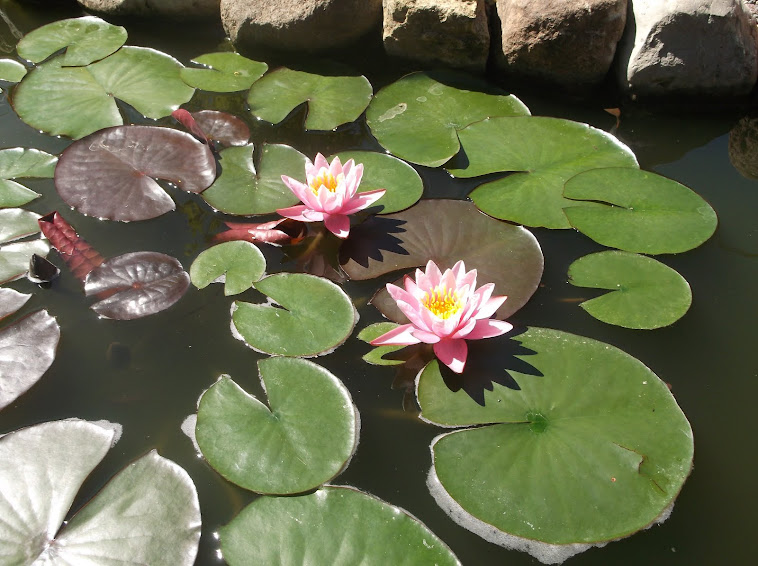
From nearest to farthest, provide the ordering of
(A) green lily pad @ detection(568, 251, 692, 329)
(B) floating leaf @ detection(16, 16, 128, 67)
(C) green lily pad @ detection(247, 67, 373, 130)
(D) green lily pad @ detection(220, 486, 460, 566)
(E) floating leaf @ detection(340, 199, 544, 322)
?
(D) green lily pad @ detection(220, 486, 460, 566), (A) green lily pad @ detection(568, 251, 692, 329), (E) floating leaf @ detection(340, 199, 544, 322), (C) green lily pad @ detection(247, 67, 373, 130), (B) floating leaf @ detection(16, 16, 128, 67)

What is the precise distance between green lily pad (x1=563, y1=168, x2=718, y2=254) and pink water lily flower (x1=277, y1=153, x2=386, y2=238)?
3.35 ft

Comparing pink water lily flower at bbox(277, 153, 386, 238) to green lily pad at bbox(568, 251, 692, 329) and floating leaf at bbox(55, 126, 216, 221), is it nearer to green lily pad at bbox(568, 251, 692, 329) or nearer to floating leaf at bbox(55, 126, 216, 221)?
floating leaf at bbox(55, 126, 216, 221)

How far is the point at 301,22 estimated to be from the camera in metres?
4.00

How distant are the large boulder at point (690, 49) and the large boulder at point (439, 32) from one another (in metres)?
0.88

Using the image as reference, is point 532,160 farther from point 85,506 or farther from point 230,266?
point 85,506

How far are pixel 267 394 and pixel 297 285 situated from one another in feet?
1.87

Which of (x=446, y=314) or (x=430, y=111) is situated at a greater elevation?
(x=430, y=111)

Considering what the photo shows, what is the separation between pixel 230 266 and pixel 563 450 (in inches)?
63.7

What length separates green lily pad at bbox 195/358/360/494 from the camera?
2.11 meters

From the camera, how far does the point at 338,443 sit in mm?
2203

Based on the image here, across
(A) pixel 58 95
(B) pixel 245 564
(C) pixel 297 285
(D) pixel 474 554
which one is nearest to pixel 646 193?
(C) pixel 297 285

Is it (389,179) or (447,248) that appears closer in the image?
(447,248)

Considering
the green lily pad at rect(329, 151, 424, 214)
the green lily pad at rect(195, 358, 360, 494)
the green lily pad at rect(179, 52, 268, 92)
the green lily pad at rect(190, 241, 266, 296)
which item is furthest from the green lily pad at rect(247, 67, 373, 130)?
the green lily pad at rect(195, 358, 360, 494)

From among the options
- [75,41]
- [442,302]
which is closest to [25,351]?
[442,302]
